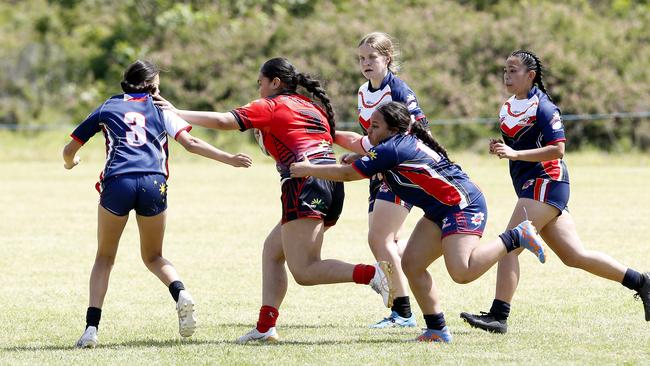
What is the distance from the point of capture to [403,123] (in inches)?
260

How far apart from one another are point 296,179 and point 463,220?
3.48 feet

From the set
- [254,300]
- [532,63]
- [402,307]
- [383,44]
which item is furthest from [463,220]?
[254,300]

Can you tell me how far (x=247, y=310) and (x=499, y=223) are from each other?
6.94 metres

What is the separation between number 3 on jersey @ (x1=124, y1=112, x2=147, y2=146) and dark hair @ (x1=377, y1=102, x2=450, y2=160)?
1.46 meters

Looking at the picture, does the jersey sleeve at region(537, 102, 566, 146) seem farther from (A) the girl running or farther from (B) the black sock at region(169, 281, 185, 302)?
(B) the black sock at region(169, 281, 185, 302)

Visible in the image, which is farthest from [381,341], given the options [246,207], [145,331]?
[246,207]

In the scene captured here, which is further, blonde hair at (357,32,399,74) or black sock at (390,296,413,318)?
blonde hair at (357,32,399,74)

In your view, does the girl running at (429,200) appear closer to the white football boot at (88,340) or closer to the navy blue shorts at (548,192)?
the navy blue shorts at (548,192)

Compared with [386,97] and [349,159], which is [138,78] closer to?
[349,159]

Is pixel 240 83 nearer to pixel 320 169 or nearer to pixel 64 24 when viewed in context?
pixel 64 24

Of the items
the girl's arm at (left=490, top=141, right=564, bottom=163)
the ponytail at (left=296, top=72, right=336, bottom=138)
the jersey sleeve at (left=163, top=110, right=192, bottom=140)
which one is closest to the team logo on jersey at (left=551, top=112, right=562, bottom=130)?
the girl's arm at (left=490, top=141, right=564, bottom=163)

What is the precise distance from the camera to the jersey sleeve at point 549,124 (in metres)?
7.12

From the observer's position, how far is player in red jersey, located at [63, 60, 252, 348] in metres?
6.67

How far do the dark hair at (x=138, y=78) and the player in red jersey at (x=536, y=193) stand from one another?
2.38 metres
